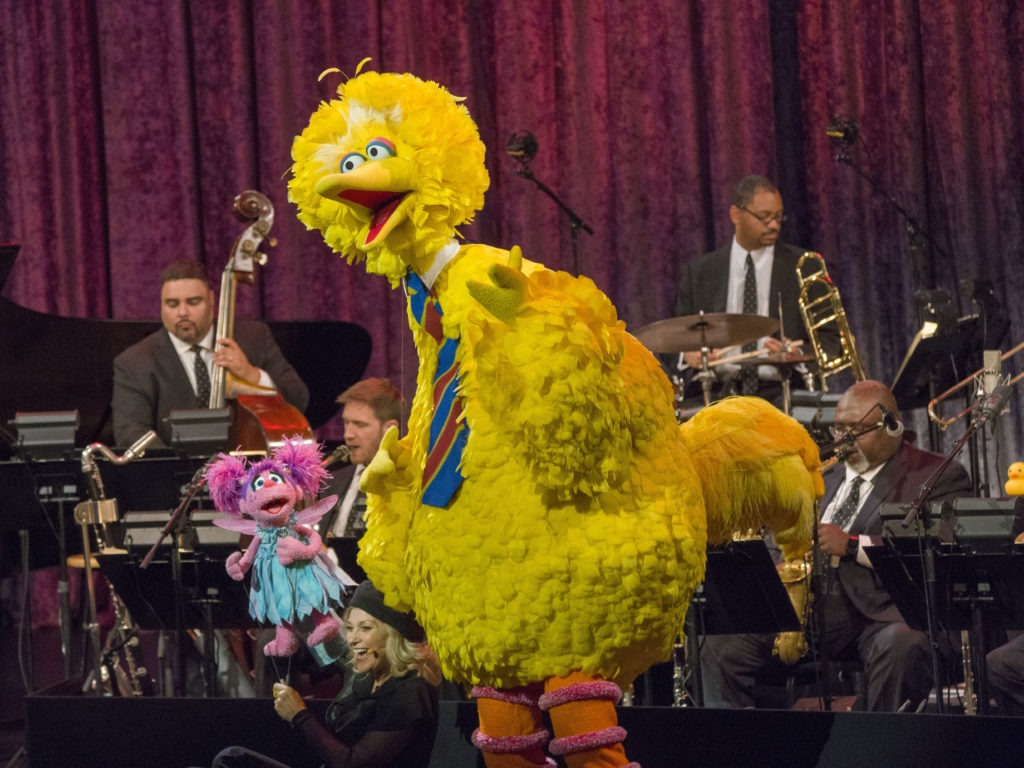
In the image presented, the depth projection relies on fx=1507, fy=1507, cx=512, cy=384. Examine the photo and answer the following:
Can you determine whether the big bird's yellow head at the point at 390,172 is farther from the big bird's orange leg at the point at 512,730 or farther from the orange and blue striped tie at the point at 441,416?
the big bird's orange leg at the point at 512,730

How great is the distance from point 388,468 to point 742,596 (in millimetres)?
1720

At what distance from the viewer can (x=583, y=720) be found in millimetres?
2689

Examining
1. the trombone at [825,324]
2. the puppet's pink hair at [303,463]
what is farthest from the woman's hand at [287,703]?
the trombone at [825,324]

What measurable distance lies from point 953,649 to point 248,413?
2.74 meters

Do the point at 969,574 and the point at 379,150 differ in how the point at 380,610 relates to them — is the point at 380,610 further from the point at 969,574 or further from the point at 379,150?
the point at 969,574

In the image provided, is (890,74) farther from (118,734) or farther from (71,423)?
(118,734)

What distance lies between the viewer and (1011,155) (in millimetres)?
7754

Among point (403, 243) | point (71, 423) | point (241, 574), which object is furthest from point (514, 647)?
point (71, 423)

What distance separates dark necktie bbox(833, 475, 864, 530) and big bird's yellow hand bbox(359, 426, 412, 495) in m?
2.66

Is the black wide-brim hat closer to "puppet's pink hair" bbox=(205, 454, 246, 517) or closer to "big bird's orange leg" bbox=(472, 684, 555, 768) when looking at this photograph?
"puppet's pink hair" bbox=(205, 454, 246, 517)

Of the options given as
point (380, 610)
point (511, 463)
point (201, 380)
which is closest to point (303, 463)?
point (380, 610)

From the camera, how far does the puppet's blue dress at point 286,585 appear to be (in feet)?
11.1

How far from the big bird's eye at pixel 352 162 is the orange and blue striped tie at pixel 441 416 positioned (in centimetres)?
23

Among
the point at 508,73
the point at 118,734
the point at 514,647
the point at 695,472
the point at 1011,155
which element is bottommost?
the point at 118,734
